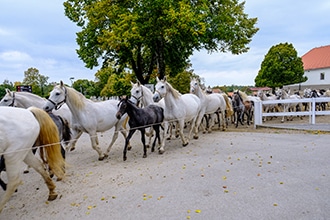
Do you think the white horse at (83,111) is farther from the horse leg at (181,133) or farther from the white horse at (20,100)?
the horse leg at (181,133)

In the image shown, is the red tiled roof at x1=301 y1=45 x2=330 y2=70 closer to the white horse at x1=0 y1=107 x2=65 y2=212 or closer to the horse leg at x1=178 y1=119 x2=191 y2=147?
the horse leg at x1=178 y1=119 x2=191 y2=147

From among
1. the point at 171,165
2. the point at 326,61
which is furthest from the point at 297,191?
the point at 326,61

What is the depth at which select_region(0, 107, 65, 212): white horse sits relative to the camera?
3.34 m

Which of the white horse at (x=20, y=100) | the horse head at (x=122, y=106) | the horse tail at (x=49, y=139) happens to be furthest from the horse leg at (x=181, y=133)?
the horse tail at (x=49, y=139)

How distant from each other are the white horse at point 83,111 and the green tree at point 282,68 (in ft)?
119

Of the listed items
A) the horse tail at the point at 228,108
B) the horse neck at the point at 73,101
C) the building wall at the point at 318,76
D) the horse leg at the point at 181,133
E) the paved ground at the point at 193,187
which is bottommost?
the paved ground at the point at 193,187

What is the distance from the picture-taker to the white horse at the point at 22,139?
11.0ft

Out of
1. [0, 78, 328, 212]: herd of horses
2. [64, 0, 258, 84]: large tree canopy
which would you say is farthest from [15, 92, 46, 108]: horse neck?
[64, 0, 258, 84]: large tree canopy

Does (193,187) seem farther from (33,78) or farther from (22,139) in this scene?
(33,78)

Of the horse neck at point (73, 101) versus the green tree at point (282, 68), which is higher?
the green tree at point (282, 68)

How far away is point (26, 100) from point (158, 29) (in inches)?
376

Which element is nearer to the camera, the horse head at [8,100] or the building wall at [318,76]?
the horse head at [8,100]

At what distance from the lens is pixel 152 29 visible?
45.9 feet

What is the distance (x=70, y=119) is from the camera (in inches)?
283
